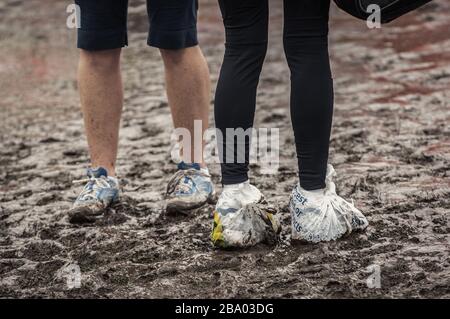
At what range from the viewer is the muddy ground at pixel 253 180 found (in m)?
3.48

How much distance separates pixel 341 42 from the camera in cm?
923

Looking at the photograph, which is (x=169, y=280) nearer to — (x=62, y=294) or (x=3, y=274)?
(x=62, y=294)

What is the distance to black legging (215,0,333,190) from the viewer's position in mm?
3596

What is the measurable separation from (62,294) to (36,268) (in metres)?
0.41

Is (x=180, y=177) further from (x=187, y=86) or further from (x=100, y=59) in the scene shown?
(x=100, y=59)

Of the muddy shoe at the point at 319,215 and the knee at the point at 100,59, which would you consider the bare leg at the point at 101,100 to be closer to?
the knee at the point at 100,59

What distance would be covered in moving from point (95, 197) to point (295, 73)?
4.10 feet

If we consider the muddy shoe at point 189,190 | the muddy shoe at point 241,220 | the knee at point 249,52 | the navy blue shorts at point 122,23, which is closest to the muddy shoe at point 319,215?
the muddy shoe at point 241,220

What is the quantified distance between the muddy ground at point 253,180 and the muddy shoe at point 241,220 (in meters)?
0.06

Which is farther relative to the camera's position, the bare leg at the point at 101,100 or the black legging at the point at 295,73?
the bare leg at the point at 101,100

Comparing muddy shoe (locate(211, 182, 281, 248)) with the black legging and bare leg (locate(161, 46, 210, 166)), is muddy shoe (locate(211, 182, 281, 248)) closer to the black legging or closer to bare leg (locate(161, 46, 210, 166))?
the black legging

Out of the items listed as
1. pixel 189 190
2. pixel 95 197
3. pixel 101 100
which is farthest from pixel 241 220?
pixel 101 100

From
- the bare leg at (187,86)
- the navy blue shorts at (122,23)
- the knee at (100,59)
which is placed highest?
the navy blue shorts at (122,23)

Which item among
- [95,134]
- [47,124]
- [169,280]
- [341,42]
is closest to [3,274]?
[169,280]
